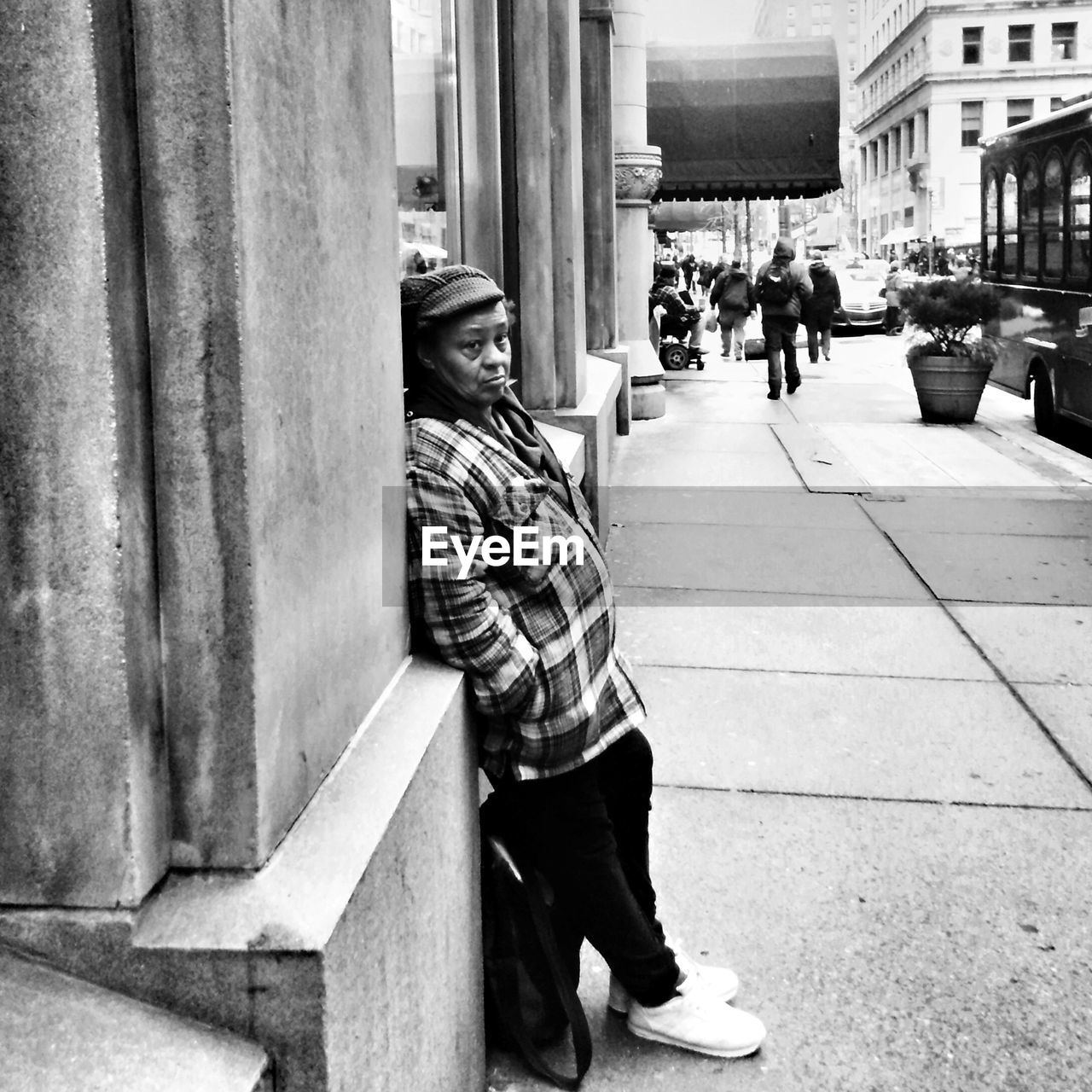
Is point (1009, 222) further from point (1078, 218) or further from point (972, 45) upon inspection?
point (972, 45)

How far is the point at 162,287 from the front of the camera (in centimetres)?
182

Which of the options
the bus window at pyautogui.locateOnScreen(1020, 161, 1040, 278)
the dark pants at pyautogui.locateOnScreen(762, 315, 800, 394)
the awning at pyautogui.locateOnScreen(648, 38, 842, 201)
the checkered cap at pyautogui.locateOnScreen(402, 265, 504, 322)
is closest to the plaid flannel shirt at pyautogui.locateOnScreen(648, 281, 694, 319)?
the awning at pyautogui.locateOnScreen(648, 38, 842, 201)

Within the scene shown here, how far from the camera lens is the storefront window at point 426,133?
467 centimetres

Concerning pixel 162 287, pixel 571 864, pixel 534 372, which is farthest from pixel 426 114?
pixel 162 287

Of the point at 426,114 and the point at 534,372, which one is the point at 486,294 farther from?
the point at 534,372

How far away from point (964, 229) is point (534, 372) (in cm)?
8093

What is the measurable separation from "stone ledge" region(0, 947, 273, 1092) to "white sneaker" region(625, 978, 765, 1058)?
5.04 ft

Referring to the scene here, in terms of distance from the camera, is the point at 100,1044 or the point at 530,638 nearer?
the point at 100,1044

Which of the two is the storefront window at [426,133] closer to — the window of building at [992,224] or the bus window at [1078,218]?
the bus window at [1078,218]

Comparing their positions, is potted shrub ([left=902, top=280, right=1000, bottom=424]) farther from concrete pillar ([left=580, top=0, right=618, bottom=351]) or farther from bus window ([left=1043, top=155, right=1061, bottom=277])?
concrete pillar ([left=580, top=0, right=618, bottom=351])

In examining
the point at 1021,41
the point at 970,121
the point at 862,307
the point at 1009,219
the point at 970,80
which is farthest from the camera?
the point at 970,121

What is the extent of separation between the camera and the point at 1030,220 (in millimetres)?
14844

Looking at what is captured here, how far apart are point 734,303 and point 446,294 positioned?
796 inches

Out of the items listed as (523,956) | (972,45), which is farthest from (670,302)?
(972,45)
